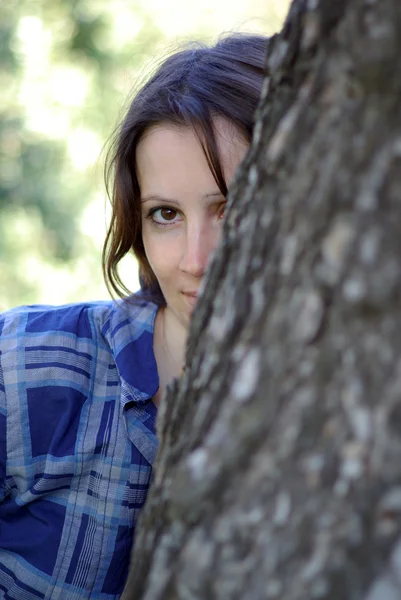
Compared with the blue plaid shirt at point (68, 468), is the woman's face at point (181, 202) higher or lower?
higher

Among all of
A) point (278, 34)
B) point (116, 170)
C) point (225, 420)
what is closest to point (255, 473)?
point (225, 420)

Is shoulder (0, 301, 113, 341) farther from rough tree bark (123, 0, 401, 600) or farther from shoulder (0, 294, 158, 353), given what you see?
rough tree bark (123, 0, 401, 600)

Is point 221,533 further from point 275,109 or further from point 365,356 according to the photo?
point 275,109

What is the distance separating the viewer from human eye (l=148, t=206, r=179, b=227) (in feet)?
5.60

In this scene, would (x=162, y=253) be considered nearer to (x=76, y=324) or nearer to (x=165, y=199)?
(x=165, y=199)

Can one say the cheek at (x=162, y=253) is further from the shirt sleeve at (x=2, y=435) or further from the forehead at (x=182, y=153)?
the shirt sleeve at (x=2, y=435)

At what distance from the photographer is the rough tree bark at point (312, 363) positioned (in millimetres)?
597

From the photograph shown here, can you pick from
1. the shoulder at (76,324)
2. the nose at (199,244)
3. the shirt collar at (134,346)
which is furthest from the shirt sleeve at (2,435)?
the nose at (199,244)

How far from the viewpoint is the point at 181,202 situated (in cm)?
164

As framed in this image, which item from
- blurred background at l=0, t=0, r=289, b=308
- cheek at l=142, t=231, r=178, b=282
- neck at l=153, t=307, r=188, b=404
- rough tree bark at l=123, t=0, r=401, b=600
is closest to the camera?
rough tree bark at l=123, t=0, r=401, b=600

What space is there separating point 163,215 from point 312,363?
1140 millimetres

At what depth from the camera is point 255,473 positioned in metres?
0.65

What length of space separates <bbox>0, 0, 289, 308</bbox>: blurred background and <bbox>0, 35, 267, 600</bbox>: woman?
3.94 m

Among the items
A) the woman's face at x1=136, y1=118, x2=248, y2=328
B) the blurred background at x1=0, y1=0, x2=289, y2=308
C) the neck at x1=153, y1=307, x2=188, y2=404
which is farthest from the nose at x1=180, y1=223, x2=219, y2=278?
the blurred background at x1=0, y1=0, x2=289, y2=308
